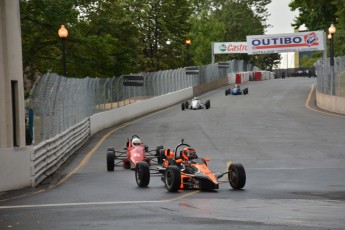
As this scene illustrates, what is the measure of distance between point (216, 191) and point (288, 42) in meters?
54.5

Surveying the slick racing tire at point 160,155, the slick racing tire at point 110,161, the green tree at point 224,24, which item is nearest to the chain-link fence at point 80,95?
the slick racing tire at point 110,161

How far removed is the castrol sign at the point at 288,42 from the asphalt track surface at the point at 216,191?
28536 millimetres

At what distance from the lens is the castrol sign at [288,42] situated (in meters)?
67.2

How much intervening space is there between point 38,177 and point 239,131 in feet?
52.3

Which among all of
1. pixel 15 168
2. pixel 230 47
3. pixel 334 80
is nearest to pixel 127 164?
pixel 15 168

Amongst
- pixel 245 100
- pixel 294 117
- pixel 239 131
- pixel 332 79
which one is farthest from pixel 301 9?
pixel 239 131

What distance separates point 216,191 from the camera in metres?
16.1

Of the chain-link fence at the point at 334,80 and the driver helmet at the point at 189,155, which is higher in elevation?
the chain-link fence at the point at 334,80

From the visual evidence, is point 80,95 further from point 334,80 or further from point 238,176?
point 334,80

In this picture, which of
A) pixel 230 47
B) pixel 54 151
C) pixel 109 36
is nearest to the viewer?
pixel 54 151

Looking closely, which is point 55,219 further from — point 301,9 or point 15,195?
point 301,9

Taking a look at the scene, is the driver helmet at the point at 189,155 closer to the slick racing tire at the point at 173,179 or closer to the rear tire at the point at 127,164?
the slick racing tire at the point at 173,179

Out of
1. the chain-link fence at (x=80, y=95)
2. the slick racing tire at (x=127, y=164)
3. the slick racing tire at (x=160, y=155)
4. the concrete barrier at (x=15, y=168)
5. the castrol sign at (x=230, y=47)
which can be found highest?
the castrol sign at (x=230, y=47)

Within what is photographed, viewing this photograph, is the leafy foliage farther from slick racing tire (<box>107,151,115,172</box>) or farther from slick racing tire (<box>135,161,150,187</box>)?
slick racing tire (<box>135,161,150,187</box>)
